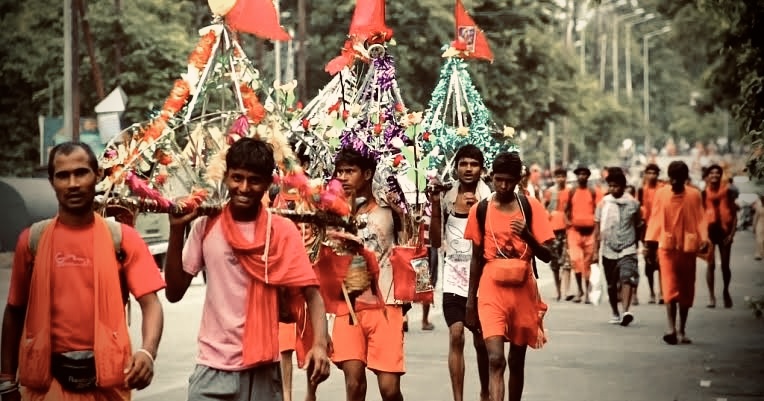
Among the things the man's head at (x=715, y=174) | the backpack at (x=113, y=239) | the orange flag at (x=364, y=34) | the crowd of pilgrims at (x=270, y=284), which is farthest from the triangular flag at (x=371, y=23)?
the man's head at (x=715, y=174)

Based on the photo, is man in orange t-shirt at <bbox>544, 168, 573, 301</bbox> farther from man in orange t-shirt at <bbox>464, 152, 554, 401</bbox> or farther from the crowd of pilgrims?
man in orange t-shirt at <bbox>464, 152, 554, 401</bbox>

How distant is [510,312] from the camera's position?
10.3m

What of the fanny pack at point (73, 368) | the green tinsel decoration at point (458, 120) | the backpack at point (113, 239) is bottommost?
the fanny pack at point (73, 368)

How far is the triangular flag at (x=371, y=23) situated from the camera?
41.2 feet

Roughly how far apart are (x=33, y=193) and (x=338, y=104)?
1486 cm

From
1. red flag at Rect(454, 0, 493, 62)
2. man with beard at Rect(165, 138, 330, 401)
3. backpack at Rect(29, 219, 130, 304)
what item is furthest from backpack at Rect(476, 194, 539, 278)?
red flag at Rect(454, 0, 493, 62)

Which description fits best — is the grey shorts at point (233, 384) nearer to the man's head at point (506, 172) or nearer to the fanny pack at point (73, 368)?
the fanny pack at point (73, 368)

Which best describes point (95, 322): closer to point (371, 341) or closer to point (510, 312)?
point (371, 341)

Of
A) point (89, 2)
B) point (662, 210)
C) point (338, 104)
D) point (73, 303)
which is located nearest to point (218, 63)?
point (73, 303)

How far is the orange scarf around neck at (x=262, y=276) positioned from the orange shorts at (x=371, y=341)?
106 inches

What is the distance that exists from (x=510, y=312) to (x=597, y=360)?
455 cm


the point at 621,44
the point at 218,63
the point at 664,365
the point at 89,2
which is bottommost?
the point at 664,365

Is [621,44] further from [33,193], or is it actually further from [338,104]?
[338,104]

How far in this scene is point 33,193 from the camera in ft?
85.3
